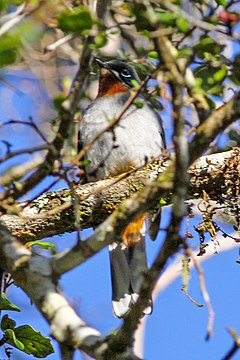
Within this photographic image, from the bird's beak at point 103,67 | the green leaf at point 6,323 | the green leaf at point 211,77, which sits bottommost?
the bird's beak at point 103,67

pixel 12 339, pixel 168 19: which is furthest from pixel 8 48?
pixel 12 339

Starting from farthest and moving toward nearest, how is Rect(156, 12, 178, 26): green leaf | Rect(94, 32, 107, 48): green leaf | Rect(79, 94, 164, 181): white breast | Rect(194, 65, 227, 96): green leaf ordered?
Rect(79, 94, 164, 181): white breast
Rect(194, 65, 227, 96): green leaf
Rect(156, 12, 178, 26): green leaf
Rect(94, 32, 107, 48): green leaf

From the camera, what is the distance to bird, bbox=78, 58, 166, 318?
4.73 m

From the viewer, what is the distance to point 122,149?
5.05 metres

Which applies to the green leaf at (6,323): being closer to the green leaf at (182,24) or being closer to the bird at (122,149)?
the bird at (122,149)

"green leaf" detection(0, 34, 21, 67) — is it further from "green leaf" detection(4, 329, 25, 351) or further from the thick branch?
the thick branch

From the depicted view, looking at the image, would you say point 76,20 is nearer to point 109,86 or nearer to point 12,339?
point 12,339

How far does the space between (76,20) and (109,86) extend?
3.15 meters

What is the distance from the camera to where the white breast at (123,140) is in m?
5.05

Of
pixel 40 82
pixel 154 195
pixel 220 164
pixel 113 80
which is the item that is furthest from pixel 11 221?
pixel 40 82

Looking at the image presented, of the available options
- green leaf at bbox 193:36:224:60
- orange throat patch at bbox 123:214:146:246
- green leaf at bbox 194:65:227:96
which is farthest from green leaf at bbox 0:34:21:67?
orange throat patch at bbox 123:214:146:246

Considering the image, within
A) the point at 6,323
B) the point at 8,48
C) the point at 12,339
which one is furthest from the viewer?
the point at 6,323

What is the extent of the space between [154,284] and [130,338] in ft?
0.53

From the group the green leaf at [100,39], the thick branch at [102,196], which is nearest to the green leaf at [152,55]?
the green leaf at [100,39]
